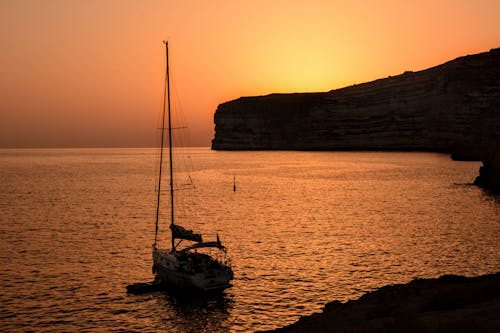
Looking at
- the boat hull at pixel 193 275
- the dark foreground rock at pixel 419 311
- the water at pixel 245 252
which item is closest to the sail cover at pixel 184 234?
the boat hull at pixel 193 275

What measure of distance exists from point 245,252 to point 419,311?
88.6ft

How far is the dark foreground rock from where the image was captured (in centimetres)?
1138

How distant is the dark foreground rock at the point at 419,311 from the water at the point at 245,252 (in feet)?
28.0

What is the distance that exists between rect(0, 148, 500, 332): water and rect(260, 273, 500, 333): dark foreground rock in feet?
28.0

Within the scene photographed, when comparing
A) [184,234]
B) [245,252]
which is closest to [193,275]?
[184,234]

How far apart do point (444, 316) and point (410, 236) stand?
34864mm

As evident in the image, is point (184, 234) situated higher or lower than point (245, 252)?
higher

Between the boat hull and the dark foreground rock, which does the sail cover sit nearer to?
the boat hull

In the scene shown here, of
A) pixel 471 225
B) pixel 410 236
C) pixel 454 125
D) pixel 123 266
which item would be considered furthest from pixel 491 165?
pixel 454 125

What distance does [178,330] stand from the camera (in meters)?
23.8

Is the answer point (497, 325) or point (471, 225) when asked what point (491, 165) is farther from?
point (497, 325)

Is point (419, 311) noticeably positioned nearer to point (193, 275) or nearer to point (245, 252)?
point (193, 275)

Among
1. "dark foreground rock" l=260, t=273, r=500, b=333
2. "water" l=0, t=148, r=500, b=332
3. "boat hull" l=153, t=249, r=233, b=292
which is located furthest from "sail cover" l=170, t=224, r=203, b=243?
"dark foreground rock" l=260, t=273, r=500, b=333

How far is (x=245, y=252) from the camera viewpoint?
40.1m
